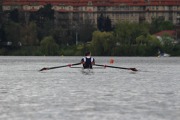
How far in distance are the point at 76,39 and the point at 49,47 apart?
2534 centimetres

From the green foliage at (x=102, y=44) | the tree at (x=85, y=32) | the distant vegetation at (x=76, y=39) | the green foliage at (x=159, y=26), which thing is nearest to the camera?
the green foliage at (x=102, y=44)

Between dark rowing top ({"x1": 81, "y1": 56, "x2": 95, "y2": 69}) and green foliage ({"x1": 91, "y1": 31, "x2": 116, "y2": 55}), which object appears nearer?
dark rowing top ({"x1": 81, "y1": 56, "x2": 95, "y2": 69})

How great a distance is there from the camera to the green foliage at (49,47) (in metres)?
124

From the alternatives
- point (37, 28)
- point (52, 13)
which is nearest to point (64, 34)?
point (37, 28)

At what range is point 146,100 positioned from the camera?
30828 mm

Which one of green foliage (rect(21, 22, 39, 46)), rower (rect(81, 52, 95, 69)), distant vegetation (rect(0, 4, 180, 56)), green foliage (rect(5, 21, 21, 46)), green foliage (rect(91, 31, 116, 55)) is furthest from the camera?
green foliage (rect(5, 21, 21, 46))

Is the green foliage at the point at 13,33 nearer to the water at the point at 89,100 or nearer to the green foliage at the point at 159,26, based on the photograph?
the green foliage at the point at 159,26

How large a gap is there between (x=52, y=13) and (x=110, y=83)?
441ft

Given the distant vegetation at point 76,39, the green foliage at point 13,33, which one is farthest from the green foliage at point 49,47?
the green foliage at point 13,33

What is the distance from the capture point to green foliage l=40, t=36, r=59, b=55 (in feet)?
406

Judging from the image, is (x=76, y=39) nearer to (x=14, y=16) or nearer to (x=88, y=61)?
(x=14, y=16)

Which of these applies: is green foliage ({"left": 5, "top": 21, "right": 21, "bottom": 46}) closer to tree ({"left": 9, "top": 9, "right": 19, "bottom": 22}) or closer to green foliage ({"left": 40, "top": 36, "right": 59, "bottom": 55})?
green foliage ({"left": 40, "top": 36, "right": 59, "bottom": 55})

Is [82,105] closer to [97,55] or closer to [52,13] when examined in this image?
[97,55]

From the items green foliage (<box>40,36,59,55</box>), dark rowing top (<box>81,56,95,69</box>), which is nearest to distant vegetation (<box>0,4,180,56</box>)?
green foliage (<box>40,36,59,55</box>)
